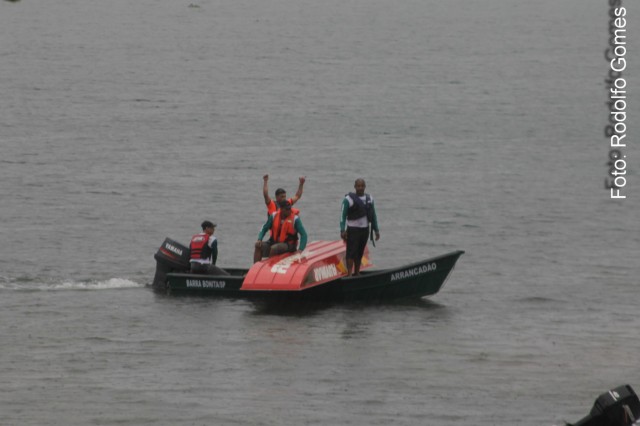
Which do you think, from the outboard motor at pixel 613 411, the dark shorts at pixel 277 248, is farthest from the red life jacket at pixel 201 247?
the outboard motor at pixel 613 411

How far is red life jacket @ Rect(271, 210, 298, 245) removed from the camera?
23.9m

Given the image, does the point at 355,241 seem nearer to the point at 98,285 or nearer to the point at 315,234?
the point at 98,285

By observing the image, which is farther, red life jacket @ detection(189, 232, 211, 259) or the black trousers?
red life jacket @ detection(189, 232, 211, 259)

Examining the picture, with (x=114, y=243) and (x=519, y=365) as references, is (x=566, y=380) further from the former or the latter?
(x=114, y=243)

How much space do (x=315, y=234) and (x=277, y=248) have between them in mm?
9118

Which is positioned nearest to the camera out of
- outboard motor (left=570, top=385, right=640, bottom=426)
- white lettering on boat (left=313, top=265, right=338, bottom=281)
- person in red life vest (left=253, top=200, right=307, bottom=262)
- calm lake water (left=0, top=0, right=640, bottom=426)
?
outboard motor (left=570, top=385, right=640, bottom=426)

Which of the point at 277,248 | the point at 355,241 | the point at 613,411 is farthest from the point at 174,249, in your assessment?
the point at 613,411

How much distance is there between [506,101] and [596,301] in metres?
42.8

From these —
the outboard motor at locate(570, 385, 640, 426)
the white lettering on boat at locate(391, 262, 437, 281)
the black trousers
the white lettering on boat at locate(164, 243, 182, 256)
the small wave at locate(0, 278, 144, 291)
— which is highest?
the black trousers

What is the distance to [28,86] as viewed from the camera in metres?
70.0

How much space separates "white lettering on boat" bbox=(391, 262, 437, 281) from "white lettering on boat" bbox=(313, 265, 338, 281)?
3.49ft

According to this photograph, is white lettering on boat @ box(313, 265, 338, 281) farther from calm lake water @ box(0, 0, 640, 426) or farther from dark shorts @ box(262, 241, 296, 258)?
dark shorts @ box(262, 241, 296, 258)

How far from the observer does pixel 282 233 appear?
24.0 metres

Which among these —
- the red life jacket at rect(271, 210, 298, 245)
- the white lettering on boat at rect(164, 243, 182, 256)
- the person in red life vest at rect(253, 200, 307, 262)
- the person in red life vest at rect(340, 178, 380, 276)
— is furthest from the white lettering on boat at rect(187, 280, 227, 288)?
the person in red life vest at rect(340, 178, 380, 276)
